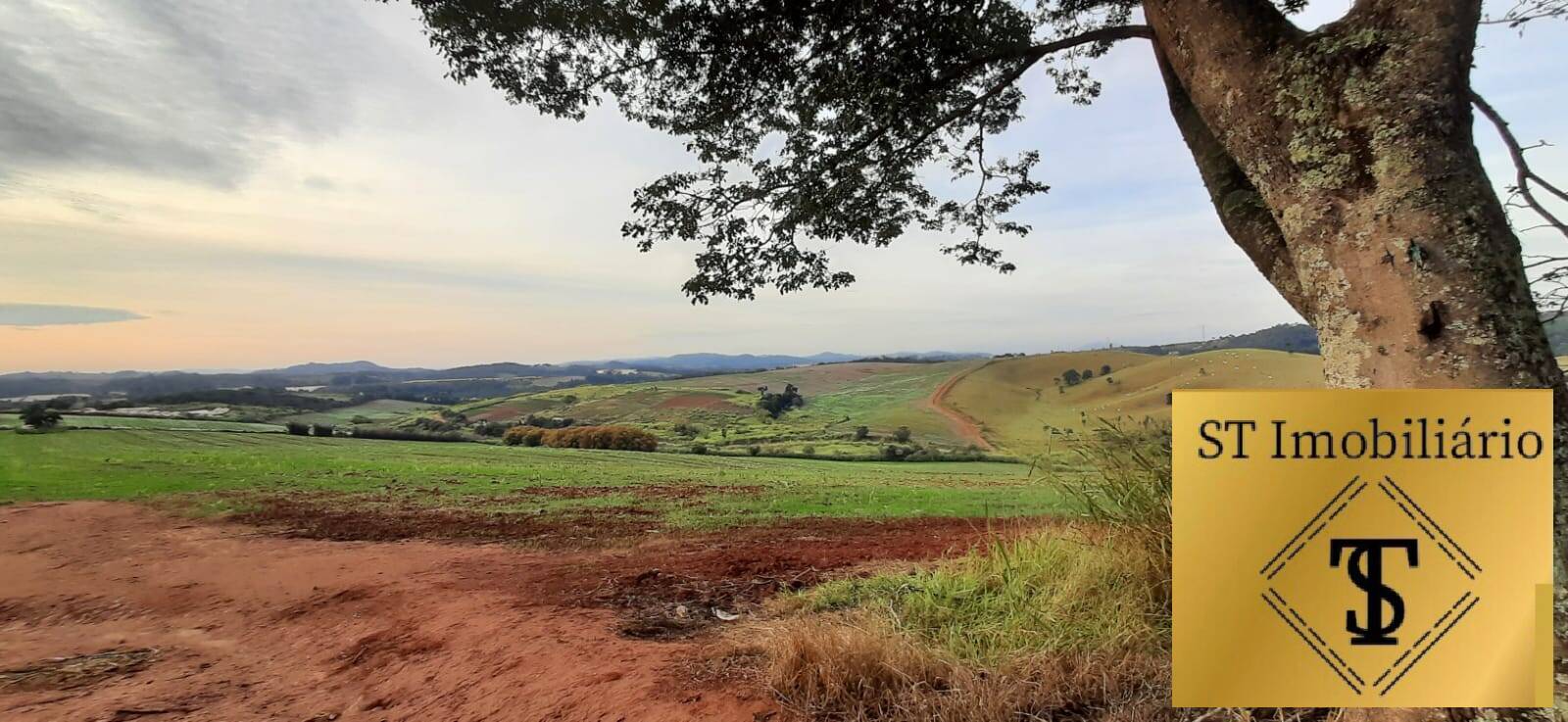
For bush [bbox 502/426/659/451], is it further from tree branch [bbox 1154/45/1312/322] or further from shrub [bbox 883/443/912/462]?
tree branch [bbox 1154/45/1312/322]

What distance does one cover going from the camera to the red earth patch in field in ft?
57.7

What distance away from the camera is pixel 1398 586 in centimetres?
143

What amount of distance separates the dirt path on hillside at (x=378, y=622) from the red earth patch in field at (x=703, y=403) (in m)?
10.1

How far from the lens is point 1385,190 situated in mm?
2199

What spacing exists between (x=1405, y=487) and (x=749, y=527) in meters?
7.17

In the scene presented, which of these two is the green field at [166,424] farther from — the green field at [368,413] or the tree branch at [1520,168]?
the tree branch at [1520,168]

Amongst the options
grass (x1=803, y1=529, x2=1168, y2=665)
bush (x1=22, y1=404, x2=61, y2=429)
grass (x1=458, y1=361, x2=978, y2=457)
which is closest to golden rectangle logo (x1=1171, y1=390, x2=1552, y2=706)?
grass (x1=803, y1=529, x2=1168, y2=665)

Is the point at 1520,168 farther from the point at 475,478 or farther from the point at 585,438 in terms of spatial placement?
the point at 585,438

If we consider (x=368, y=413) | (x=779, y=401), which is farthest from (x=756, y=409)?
(x=368, y=413)

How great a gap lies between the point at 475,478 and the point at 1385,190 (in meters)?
12.6

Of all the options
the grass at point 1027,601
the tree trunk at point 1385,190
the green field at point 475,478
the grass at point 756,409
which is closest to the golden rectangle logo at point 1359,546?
the tree trunk at point 1385,190

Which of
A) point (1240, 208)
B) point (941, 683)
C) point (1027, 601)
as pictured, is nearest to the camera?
point (941, 683)

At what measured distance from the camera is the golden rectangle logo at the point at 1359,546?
1.41m

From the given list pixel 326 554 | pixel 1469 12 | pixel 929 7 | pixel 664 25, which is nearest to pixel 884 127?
pixel 929 7
